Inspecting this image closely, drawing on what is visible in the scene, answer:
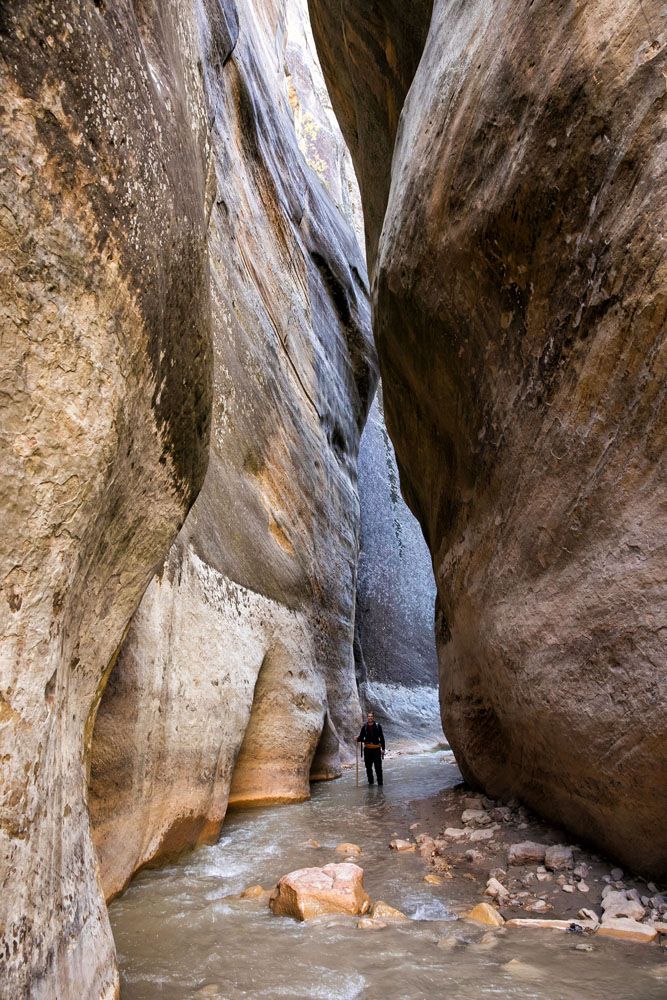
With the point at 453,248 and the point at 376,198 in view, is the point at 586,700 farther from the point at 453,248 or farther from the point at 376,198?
the point at 376,198

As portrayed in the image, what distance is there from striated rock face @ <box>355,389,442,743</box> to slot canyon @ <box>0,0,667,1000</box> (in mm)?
8184

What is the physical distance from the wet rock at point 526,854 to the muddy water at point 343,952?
0.57 metres

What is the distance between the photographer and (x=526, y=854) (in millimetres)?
4566

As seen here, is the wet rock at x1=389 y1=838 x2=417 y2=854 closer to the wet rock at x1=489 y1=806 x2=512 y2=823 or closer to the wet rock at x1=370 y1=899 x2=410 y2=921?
the wet rock at x1=489 y1=806 x2=512 y2=823

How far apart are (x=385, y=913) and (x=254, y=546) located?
526 centimetres

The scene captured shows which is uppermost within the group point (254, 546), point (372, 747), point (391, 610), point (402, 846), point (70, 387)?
point (391, 610)

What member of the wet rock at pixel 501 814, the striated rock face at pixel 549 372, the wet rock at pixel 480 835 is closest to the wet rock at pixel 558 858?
the striated rock face at pixel 549 372

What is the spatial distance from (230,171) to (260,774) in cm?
889

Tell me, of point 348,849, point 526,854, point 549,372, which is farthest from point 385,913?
point 549,372

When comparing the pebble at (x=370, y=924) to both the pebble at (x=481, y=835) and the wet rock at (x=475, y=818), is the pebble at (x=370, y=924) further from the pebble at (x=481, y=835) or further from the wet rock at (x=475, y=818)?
the wet rock at (x=475, y=818)

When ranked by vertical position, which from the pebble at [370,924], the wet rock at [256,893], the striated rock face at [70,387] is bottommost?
the wet rock at [256,893]

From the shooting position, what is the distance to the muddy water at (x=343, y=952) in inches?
113

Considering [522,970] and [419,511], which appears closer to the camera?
[522,970]

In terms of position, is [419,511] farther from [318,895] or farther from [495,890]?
[318,895]
